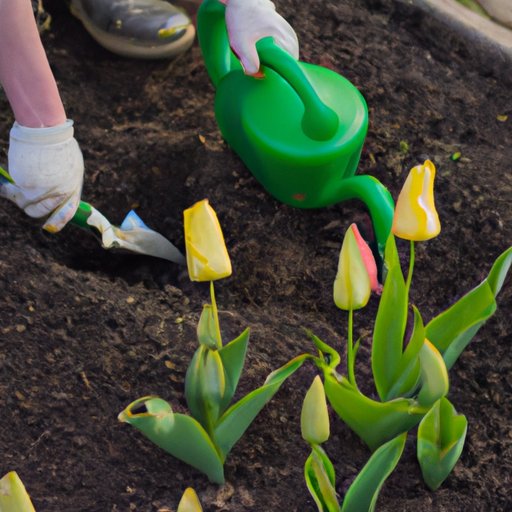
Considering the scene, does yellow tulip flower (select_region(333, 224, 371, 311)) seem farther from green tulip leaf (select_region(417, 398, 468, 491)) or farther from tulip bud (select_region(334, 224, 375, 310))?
green tulip leaf (select_region(417, 398, 468, 491))

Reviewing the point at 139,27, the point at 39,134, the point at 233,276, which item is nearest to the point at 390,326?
the point at 233,276

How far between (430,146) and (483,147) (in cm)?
13

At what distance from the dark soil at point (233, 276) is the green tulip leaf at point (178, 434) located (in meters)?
0.06

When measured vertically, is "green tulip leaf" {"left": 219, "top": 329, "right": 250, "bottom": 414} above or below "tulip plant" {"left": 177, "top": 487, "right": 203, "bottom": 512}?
below

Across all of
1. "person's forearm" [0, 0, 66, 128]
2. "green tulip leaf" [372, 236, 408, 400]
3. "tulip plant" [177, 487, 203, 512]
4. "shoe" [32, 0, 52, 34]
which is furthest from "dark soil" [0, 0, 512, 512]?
"tulip plant" [177, 487, 203, 512]

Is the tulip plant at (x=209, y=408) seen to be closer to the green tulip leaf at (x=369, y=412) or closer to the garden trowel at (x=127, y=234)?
the green tulip leaf at (x=369, y=412)

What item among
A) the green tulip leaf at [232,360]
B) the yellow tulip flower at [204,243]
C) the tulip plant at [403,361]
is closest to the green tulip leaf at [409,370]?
the tulip plant at [403,361]

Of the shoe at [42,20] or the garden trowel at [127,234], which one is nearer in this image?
the garden trowel at [127,234]

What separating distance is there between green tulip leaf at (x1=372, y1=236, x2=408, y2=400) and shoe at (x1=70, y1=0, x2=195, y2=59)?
99cm

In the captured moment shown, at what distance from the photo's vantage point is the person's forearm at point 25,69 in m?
1.44

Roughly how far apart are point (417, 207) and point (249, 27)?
1.84ft

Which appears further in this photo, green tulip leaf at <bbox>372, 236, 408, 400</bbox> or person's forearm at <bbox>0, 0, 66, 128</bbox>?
person's forearm at <bbox>0, 0, 66, 128</bbox>

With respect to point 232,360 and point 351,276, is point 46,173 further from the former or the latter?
point 351,276

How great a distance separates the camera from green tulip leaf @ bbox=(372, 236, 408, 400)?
1269 mm
